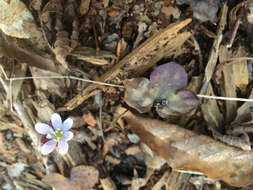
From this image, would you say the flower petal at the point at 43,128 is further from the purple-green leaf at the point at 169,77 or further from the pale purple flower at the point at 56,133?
the purple-green leaf at the point at 169,77

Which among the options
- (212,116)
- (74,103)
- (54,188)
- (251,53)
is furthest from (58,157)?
(251,53)

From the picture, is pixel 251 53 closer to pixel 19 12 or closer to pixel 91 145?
pixel 91 145

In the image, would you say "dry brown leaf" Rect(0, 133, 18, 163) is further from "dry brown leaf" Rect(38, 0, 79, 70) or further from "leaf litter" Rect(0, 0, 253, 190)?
"dry brown leaf" Rect(38, 0, 79, 70)

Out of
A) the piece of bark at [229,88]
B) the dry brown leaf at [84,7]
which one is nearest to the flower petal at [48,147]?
the dry brown leaf at [84,7]

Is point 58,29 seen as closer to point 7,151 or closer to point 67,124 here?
point 67,124

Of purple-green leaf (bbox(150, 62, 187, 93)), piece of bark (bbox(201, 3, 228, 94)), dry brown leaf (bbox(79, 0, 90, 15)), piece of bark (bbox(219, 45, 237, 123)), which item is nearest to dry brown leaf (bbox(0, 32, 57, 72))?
dry brown leaf (bbox(79, 0, 90, 15))

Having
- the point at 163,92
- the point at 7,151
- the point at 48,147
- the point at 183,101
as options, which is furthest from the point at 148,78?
the point at 7,151
